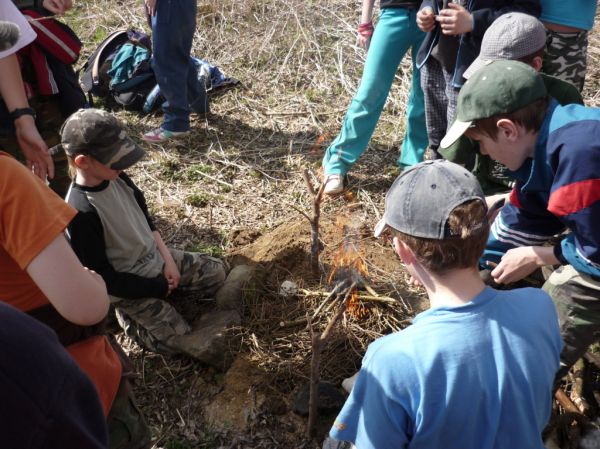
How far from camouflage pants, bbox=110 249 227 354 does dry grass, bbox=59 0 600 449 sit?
0.45ft

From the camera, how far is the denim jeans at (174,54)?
16.4 ft

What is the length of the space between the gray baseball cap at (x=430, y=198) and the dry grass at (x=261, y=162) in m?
1.63

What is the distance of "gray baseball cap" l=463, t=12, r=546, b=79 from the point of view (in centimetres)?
288

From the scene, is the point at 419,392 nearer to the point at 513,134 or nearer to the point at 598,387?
the point at 513,134

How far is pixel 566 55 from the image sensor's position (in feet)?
11.6

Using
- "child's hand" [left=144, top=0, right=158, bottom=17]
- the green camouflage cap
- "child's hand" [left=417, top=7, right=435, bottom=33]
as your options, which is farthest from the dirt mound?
"child's hand" [left=144, top=0, right=158, bottom=17]

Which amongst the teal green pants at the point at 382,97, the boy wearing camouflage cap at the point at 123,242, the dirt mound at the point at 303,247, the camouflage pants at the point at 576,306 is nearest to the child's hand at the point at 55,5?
the boy wearing camouflage cap at the point at 123,242

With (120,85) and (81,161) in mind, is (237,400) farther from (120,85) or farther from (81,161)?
(120,85)

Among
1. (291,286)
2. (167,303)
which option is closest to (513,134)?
(291,286)

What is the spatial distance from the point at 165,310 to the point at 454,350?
6.94ft

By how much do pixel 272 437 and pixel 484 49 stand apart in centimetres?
235

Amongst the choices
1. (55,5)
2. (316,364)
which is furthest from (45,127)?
(316,364)

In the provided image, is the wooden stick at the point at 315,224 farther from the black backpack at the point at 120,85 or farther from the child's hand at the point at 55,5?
the black backpack at the point at 120,85

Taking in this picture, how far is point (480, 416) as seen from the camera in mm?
1550
